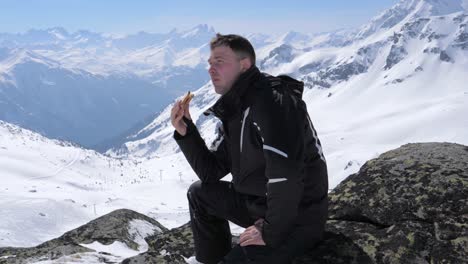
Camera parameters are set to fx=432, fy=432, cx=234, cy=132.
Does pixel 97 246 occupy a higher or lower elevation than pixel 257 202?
lower

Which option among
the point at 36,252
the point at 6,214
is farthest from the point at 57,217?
the point at 36,252

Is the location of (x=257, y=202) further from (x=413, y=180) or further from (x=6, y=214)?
(x=6, y=214)

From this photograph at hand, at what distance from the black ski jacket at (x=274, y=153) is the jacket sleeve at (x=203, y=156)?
665mm

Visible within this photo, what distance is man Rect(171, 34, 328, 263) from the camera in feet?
21.0

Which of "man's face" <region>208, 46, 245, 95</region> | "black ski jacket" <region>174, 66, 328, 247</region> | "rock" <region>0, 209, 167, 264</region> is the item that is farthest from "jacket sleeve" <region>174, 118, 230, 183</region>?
A: "rock" <region>0, 209, 167, 264</region>

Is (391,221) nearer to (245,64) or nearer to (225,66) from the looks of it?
(245,64)

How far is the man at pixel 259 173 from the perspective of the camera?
21.0 ft

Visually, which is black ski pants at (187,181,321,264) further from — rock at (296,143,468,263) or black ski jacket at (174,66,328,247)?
rock at (296,143,468,263)

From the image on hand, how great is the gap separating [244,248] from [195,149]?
2448mm

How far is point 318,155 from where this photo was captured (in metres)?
7.18

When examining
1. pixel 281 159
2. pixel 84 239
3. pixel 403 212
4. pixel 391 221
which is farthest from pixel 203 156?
pixel 84 239

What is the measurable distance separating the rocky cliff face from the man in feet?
2.37

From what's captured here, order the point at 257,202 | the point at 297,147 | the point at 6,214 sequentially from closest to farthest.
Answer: the point at 297,147, the point at 257,202, the point at 6,214

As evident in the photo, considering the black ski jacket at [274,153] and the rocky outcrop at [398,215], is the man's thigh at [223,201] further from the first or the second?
the rocky outcrop at [398,215]
